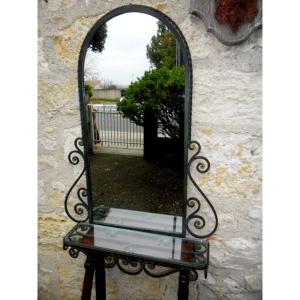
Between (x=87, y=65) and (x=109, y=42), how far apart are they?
166mm

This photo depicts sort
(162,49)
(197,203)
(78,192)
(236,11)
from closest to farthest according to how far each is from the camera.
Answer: (236,11)
(162,49)
(197,203)
(78,192)

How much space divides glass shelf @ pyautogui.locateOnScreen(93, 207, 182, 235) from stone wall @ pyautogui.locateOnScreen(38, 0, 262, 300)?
23 centimetres

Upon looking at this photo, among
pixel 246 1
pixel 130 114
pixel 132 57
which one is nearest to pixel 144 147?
pixel 130 114

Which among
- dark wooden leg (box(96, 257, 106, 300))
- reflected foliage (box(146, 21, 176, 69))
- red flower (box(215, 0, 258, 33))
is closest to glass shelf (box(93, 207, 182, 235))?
dark wooden leg (box(96, 257, 106, 300))

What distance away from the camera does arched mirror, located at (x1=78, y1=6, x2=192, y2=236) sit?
139cm

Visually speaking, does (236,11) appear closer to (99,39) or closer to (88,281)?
(99,39)

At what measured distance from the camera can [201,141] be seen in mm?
1458

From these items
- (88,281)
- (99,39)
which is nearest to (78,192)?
(88,281)

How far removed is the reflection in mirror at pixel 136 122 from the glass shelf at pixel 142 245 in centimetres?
6

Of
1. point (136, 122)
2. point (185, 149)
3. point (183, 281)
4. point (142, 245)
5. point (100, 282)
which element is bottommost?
point (100, 282)

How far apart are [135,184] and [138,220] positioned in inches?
7.6

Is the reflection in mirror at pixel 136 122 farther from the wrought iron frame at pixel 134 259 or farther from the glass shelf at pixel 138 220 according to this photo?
the wrought iron frame at pixel 134 259

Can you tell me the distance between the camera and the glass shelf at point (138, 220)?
1.49 meters

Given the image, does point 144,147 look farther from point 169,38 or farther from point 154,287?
point 154,287
